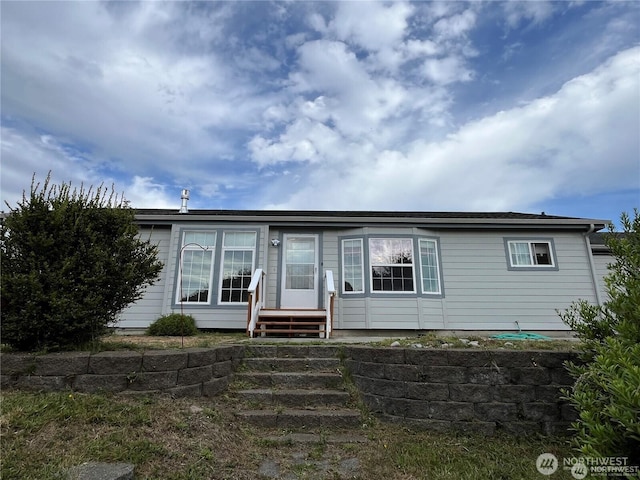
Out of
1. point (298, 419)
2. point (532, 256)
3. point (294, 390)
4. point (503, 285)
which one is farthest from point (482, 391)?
point (532, 256)

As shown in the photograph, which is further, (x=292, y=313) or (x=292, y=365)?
(x=292, y=313)

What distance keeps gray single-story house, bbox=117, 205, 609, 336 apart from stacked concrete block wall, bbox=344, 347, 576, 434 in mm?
4271

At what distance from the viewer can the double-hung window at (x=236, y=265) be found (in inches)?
313

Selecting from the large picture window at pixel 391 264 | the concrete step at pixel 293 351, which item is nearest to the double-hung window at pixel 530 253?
the large picture window at pixel 391 264

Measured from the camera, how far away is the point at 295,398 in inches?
142

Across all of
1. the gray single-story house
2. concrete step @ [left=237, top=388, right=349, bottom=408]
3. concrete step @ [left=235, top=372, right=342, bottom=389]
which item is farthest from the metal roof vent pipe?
concrete step @ [left=237, top=388, right=349, bottom=408]

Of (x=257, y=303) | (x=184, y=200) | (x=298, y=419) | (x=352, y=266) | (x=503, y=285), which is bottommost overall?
(x=298, y=419)

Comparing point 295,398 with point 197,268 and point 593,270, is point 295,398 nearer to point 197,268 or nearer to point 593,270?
point 197,268

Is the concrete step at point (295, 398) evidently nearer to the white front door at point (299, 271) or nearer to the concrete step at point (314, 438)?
the concrete step at point (314, 438)

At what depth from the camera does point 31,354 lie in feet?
9.78

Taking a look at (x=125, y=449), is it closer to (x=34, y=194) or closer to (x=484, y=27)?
(x=34, y=194)

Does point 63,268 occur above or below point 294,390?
above

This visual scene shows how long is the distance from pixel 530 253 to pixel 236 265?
763cm

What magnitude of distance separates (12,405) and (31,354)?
0.58m
